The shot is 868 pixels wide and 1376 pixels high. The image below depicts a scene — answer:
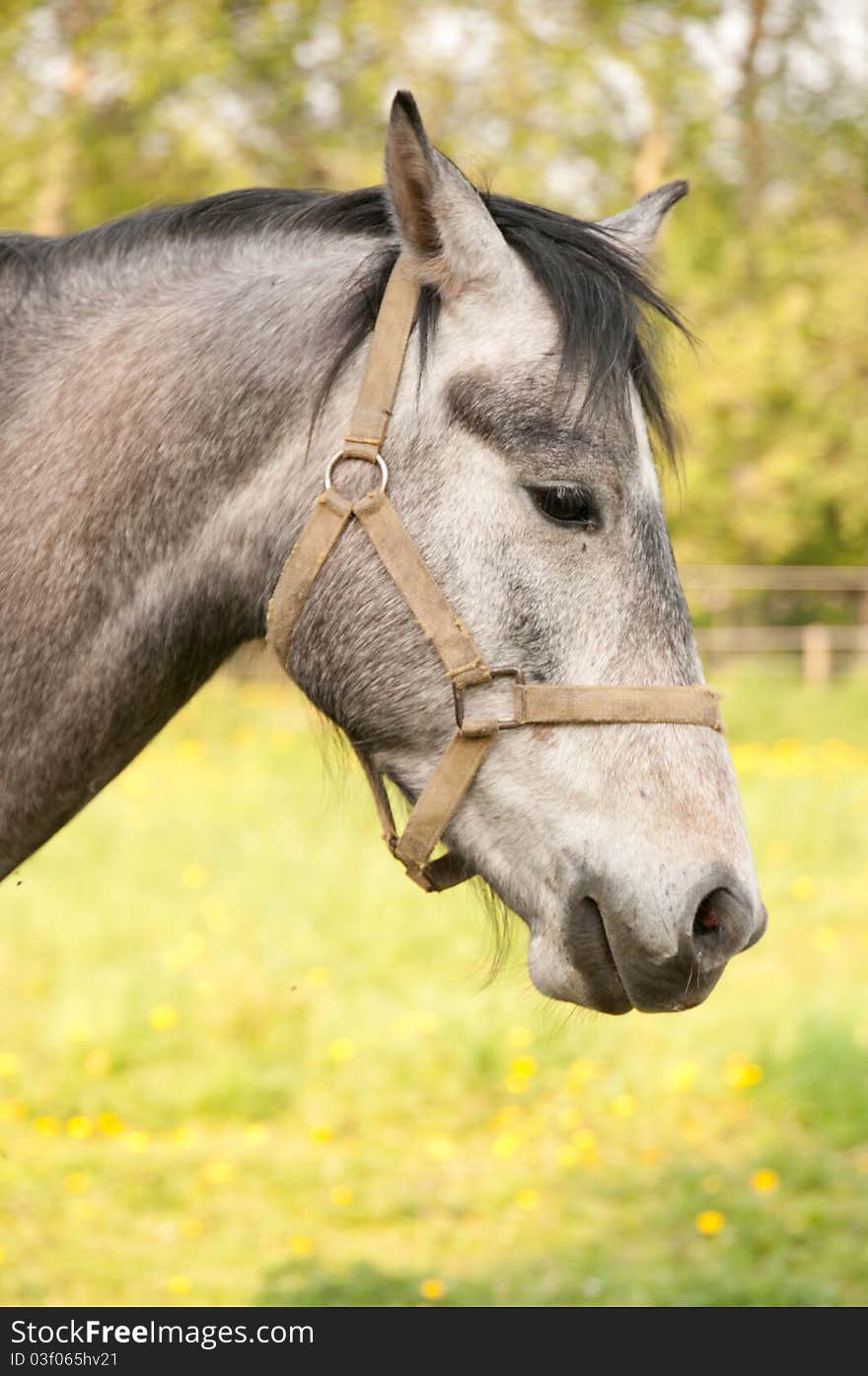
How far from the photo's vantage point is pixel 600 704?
208 cm

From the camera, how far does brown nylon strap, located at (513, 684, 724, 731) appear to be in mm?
2078

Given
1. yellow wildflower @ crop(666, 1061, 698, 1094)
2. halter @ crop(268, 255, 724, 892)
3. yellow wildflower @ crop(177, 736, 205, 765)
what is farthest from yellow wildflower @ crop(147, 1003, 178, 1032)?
yellow wildflower @ crop(177, 736, 205, 765)

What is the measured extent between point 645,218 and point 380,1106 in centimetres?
388

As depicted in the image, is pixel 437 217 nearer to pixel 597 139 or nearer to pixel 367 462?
pixel 367 462

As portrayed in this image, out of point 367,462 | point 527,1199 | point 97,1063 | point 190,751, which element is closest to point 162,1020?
point 97,1063

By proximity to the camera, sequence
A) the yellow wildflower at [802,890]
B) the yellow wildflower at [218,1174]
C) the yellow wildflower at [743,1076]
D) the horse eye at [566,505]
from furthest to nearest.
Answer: the yellow wildflower at [802,890] → the yellow wildflower at [743,1076] → the yellow wildflower at [218,1174] → the horse eye at [566,505]

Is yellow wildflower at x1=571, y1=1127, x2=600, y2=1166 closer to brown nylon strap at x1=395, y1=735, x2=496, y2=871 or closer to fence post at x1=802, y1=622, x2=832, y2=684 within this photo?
brown nylon strap at x1=395, y1=735, x2=496, y2=871

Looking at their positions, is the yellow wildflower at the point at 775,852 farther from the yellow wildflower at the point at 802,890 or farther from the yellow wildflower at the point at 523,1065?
the yellow wildflower at the point at 523,1065

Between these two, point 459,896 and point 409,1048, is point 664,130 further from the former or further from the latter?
point 409,1048

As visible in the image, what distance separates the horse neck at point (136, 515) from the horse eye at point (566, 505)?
402 millimetres

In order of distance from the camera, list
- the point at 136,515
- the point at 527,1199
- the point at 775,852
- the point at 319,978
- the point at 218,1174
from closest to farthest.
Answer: the point at 136,515 → the point at 527,1199 → the point at 218,1174 → the point at 319,978 → the point at 775,852

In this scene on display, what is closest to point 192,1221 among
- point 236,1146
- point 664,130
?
point 236,1146

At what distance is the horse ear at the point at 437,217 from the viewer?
6.83ft

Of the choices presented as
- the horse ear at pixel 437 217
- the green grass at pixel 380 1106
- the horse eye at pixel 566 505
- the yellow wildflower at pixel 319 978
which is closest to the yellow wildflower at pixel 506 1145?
the green grass at pixel 380 1106
